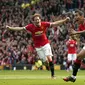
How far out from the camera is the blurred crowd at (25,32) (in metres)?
36.7

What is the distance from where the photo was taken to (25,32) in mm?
39000

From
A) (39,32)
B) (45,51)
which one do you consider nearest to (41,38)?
(39,32)

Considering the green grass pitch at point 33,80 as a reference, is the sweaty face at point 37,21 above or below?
above

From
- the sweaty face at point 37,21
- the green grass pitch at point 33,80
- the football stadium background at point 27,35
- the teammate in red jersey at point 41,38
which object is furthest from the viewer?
the football stadium background at point 27,35

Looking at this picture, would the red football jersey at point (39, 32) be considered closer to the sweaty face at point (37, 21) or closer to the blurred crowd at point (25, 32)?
the sweaty face at point (37, 21)

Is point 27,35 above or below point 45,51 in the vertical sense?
below

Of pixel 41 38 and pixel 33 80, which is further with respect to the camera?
pixel 41 38

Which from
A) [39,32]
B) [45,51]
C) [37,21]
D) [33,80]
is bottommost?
[33,80]

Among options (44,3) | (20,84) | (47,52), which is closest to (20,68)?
(44,3)

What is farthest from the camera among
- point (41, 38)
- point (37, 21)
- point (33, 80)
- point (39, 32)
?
point (41, 38)

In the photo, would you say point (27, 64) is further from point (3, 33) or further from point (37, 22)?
point (37, 22)

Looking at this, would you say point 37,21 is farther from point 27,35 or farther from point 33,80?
point 27,35

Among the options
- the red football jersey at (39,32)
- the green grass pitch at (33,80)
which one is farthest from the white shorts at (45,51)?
the green grass pitch at (33,80)

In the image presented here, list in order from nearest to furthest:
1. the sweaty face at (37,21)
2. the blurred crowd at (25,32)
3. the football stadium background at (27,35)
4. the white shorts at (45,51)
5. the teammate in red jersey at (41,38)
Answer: the sweaty face at (37,21) → the teammate in red jersey at (41,38) → the white shorts at (45,51) → the football stadium background at (27,35) → the blurred crowd at (25,32)
